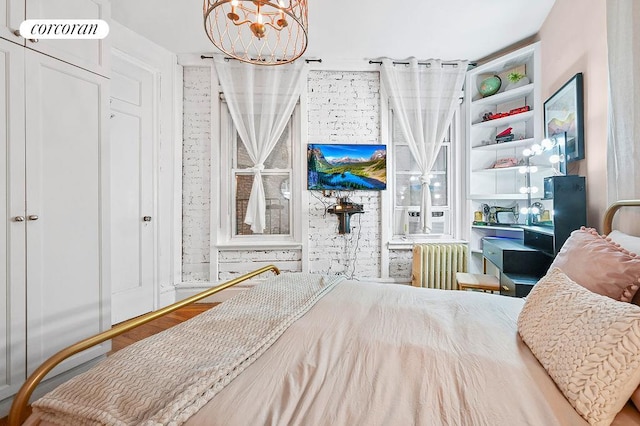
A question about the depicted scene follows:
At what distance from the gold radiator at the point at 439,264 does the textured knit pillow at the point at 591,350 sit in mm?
2168

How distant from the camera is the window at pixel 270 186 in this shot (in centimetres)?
327

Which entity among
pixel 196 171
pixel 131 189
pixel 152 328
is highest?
pixel 196 171

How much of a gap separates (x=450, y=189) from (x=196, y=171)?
3093 mm

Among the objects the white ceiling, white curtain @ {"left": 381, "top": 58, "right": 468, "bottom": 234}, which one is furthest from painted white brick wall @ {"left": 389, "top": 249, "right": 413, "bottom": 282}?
the white ceiling

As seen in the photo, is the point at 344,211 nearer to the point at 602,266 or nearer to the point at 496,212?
the point at 496,212

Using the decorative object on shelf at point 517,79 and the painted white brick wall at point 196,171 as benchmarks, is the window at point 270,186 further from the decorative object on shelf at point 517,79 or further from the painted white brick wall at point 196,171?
the decorative object on shelf at point 517,79

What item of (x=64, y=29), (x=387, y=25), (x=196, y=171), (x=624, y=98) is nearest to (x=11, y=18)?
(x=64, y=29)

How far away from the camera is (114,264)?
2.54 meters

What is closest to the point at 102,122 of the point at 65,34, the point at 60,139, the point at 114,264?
the point at 60,139

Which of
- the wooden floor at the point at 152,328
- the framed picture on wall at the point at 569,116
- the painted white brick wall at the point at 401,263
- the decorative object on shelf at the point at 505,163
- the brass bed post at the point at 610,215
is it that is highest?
the framed picture on wall at the point at 569,116

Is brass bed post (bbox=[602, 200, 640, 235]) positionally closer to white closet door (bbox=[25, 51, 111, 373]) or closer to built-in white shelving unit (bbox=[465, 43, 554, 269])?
built-in white shelving unit (bbox=[465, 43, 554, 269])

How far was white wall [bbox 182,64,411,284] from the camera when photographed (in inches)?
123

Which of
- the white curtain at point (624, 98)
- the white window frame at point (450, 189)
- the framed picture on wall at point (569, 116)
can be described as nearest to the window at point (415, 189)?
the white window frame at point (450, 189)

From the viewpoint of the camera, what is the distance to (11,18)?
1469 millimetres
